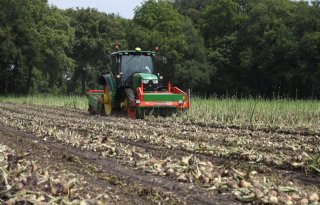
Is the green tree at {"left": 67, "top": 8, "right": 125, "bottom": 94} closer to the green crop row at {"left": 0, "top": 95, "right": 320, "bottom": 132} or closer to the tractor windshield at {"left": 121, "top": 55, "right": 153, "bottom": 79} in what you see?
the tractor windshield at {"left": 121, "top": 55, "right": 153, "bottom": 79}

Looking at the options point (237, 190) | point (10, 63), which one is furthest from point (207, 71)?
point (237, 190)

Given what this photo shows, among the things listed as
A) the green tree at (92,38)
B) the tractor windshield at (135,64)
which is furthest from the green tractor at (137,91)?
the green tree at (92,38)

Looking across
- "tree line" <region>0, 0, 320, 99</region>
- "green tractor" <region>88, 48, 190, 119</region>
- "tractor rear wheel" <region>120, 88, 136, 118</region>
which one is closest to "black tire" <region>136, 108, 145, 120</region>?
"green tractor" <region>88, 48, 190, 119</region>

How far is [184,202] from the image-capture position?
4914mm

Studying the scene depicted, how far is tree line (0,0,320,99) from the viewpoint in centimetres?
4369

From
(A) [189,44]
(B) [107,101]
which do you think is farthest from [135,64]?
(A) [189,44]

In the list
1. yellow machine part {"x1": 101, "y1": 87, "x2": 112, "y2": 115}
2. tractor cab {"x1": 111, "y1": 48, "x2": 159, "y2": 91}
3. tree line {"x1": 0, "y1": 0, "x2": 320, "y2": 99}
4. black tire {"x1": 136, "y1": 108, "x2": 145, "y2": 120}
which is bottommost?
black tire {"x1": 136, "y1": 108, "x2": 145, "y2": 120}

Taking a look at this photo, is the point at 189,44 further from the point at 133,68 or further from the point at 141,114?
the point at 141,114

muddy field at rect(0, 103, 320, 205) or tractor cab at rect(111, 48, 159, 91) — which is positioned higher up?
tractor cab at rect(111, 48, 159, 91)

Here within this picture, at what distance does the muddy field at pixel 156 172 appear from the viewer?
197 inches

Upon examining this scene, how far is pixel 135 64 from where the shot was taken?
723 inches

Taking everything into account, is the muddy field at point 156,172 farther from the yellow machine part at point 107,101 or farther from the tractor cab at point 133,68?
the yellow machine part at point 107,101

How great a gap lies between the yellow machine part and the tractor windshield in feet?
3.83

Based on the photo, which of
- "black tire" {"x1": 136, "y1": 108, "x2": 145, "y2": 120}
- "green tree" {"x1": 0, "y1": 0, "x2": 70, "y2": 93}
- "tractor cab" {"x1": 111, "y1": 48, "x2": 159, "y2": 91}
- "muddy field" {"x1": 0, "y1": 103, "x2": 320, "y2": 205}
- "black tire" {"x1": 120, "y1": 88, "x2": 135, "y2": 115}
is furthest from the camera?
"green tree" {"x1": 0, "y1": 0, "x2": 70, "y2": 93}
